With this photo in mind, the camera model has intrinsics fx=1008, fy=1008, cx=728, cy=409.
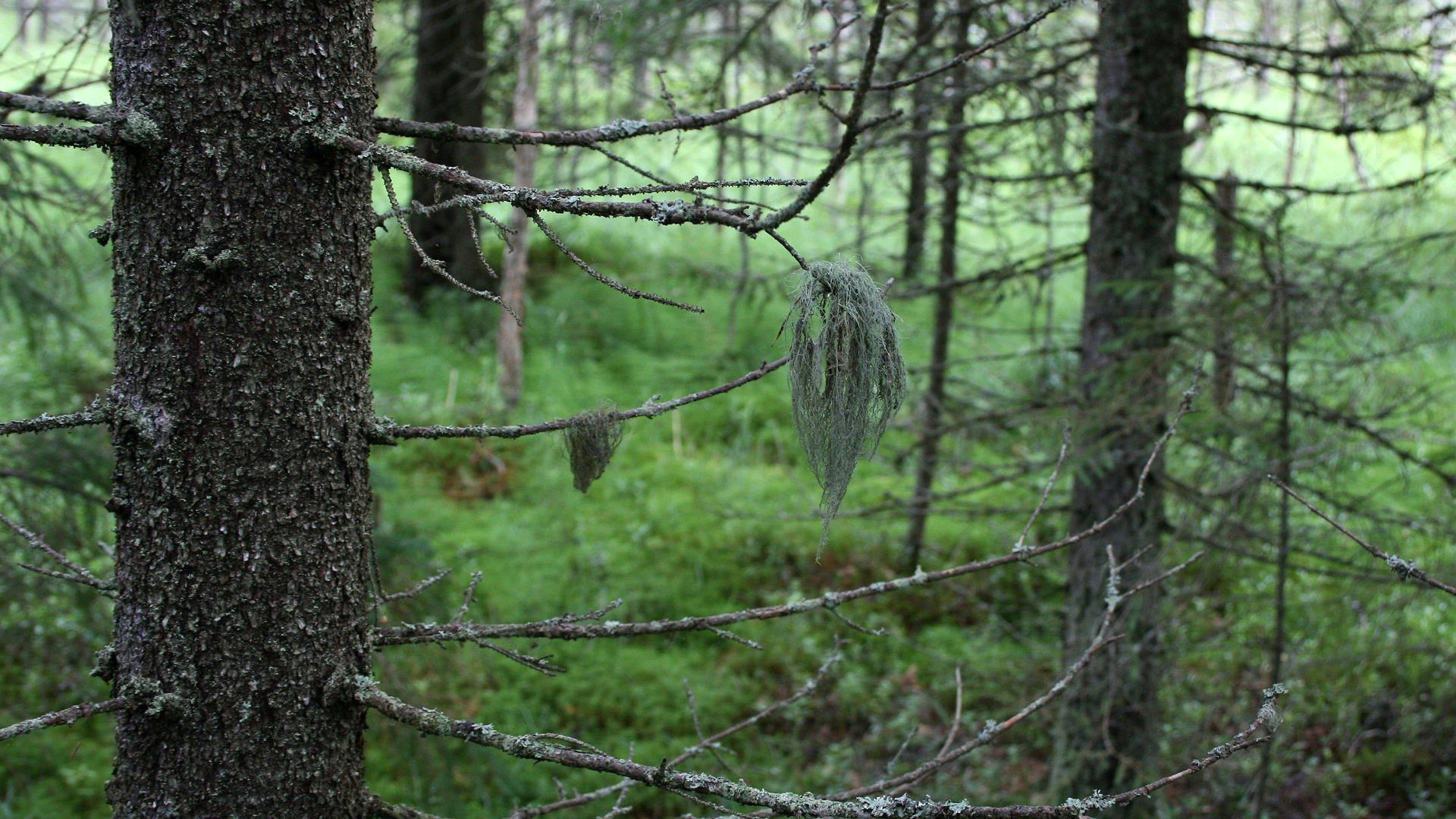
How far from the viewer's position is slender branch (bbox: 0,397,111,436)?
1.61 meters

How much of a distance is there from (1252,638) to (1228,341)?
9.79 ft

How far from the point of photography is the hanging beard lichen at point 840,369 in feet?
5.09

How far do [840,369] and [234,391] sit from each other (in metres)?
0.98

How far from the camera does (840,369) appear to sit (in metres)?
1.56

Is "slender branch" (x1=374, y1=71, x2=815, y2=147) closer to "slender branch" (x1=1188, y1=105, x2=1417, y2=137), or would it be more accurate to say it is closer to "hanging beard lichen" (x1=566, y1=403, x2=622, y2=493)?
"hanging beard lichen" (x1=566, y1=403, x2=622, y2=493)

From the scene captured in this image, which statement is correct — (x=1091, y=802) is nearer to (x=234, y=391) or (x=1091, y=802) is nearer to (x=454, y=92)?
(x=234, y=391)

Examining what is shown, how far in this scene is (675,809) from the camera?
591 centimetres

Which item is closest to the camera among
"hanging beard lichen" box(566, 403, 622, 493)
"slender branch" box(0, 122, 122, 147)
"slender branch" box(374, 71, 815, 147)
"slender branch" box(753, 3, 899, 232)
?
"slender branch" box(753, 3, 899, 232)

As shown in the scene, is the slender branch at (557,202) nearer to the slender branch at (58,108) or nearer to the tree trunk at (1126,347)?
the slender branch at (58,108)

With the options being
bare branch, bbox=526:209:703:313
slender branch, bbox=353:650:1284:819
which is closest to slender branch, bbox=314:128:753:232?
bare branch, bbox=526:209:703:313

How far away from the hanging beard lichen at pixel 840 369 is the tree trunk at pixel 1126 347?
9.41ft

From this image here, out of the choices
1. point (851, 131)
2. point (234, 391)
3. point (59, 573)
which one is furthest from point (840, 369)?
point (59, 573)

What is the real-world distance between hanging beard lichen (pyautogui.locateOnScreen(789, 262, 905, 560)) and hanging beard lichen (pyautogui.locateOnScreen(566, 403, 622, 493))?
424mm

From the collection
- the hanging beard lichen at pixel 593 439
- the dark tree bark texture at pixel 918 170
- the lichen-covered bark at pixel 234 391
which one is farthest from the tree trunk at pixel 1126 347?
the lichen-covered bark at pixel 234 391
